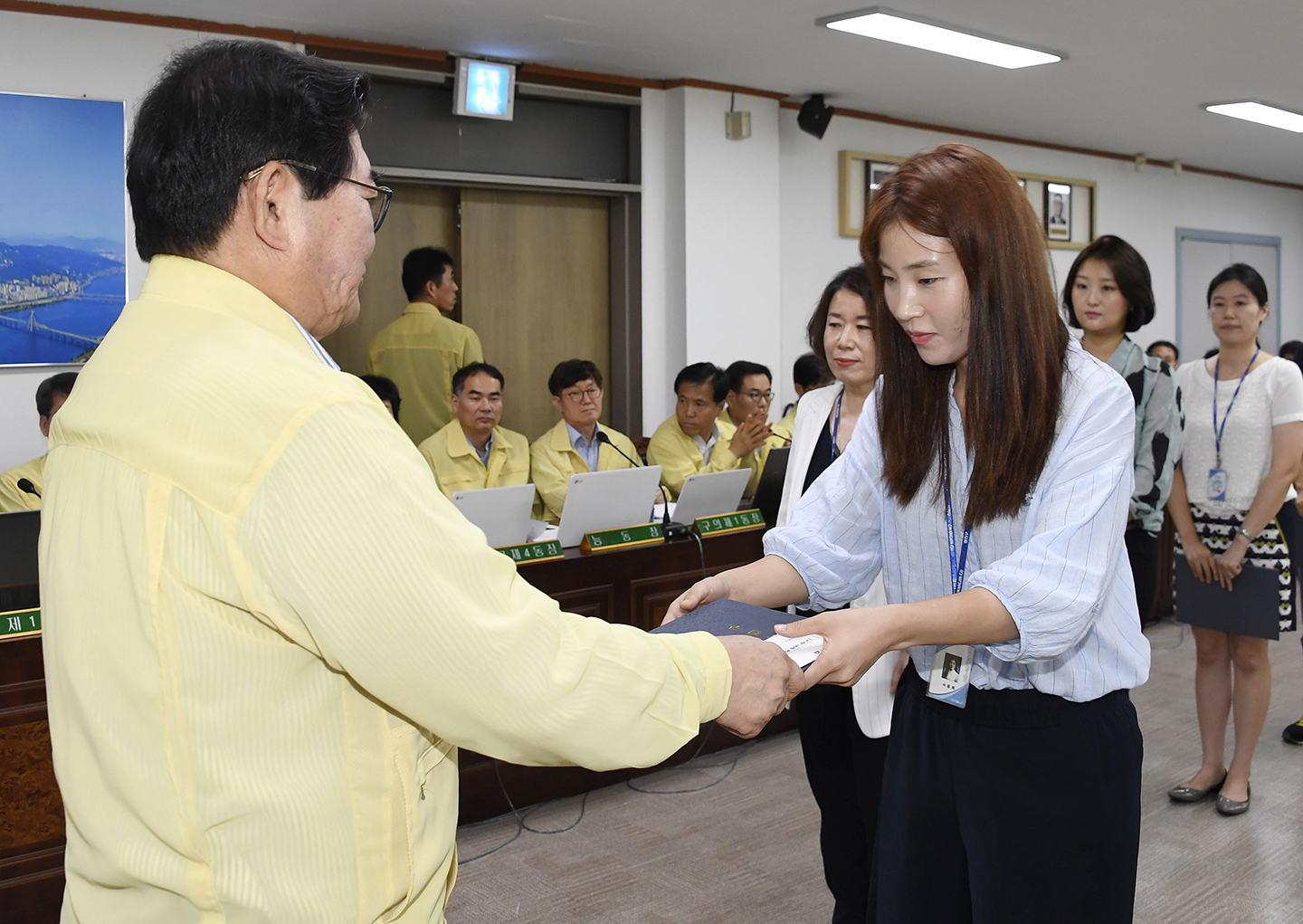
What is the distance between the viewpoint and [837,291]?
2.35 m

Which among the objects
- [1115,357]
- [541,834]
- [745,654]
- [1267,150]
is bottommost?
[541,834]

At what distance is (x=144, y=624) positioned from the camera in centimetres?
83

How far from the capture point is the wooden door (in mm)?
5559

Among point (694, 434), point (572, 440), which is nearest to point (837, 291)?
point (572, 440)

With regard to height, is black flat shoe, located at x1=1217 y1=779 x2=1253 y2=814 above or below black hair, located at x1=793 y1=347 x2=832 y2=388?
below

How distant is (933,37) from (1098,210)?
13.2 feet

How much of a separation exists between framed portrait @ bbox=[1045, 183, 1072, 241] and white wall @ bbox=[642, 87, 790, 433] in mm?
2874

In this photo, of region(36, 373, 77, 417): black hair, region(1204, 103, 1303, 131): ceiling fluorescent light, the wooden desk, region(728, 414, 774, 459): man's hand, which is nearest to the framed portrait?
region(1204, 103, 1303, 131): ceiling fluorescent light

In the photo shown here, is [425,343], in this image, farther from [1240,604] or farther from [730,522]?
[1240,604]

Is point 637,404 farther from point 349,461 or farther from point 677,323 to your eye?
point 349,461

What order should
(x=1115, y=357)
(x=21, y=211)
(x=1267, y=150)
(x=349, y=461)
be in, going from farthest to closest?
(x=1267, y=150) < (x=21, y=211) < (x=1115, y=357) < (x=349, y=461)

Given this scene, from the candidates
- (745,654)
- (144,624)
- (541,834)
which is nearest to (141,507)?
(144,624)

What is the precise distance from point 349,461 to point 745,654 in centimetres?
51

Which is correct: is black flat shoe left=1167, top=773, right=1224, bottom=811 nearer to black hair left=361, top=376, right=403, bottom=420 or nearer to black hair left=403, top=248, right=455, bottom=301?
black hair left=361, top=376, right=403, bottom=420
